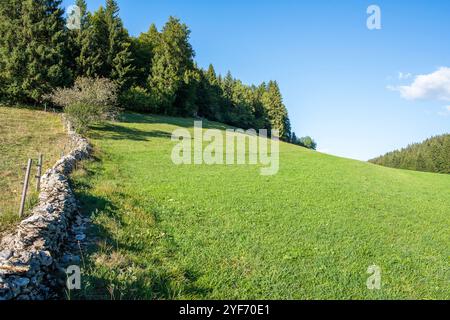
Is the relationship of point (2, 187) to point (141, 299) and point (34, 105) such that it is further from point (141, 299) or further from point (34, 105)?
point (34, 105)

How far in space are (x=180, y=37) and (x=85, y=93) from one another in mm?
35847

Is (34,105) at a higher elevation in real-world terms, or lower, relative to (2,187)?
higher

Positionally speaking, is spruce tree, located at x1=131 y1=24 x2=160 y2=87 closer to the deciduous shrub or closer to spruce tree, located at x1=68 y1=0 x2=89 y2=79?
spruce tree, located at x1=68 y1=0 x2=89 y2=79

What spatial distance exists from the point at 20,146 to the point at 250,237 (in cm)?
2073

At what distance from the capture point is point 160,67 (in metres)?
60.8

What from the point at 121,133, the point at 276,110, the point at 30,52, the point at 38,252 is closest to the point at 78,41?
the point at 30,52

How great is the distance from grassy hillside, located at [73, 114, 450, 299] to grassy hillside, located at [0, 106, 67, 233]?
240 cm

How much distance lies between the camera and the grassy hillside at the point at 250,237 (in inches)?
296

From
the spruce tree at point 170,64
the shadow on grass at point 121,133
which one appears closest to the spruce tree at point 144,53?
the spruce tree at point 170,64

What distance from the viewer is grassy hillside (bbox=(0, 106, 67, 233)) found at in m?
11.4

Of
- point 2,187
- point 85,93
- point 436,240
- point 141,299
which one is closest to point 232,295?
point 141,299

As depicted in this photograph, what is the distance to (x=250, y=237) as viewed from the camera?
10.7 m

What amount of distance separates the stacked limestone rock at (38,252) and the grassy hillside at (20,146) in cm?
132

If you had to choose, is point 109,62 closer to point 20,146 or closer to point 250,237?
point 20,146
